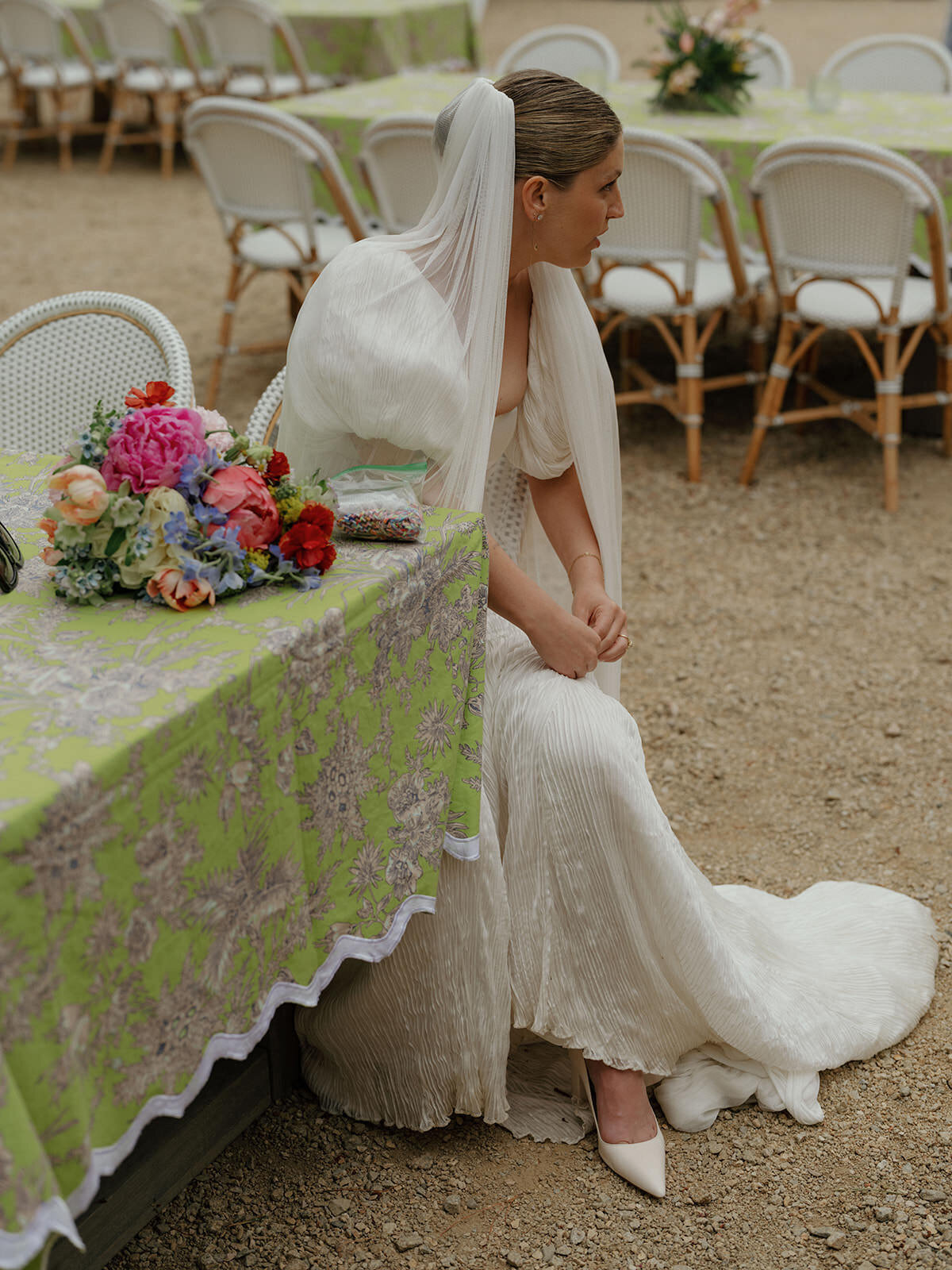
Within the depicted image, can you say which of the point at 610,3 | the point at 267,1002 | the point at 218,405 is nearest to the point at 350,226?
the point at 218,405

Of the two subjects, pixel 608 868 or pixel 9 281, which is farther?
pixel 9 281

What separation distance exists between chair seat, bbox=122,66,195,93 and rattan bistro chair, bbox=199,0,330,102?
0.91 feet

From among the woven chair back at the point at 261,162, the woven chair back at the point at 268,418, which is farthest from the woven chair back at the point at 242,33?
the woven chair back at the point at 268,418

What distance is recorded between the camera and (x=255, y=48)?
673 centimetres

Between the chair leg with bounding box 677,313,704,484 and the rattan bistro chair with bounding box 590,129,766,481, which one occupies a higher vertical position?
the rattan bistro chair with bounding box 590,129,766,481

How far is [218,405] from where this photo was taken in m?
4.39

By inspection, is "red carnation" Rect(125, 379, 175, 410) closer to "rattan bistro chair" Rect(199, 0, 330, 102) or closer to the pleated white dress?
the pleated white dress

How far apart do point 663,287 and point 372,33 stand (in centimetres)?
371

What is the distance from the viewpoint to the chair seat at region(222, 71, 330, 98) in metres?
6.73

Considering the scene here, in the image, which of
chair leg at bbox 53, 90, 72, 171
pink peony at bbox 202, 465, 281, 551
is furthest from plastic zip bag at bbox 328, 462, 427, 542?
chair leg at bbox 53, 90, 72, 171

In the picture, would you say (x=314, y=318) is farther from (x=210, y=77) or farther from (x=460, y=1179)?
(x=210, y=77)

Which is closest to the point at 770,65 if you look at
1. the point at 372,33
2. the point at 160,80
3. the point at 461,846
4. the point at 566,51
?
the point at 566,51

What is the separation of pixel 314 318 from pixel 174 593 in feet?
1.59

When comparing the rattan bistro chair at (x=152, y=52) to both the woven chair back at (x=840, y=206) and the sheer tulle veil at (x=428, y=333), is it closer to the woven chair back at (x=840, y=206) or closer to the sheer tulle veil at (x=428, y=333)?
the woven chair back at (x=840, y=206)
